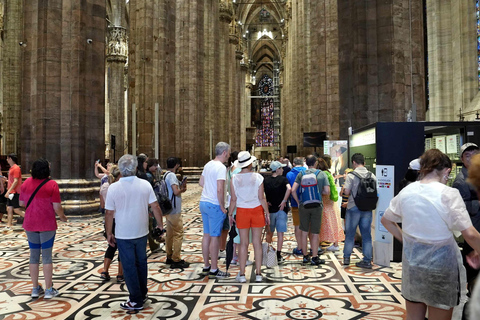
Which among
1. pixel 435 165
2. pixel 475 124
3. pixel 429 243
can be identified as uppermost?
pixel 475 124


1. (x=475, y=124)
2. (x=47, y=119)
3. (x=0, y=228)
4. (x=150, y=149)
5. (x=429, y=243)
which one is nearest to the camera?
(x=429, y=243)

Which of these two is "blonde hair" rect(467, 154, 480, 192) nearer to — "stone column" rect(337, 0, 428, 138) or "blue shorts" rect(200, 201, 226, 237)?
"blue shorts" rect(200, 201, 226, 237)

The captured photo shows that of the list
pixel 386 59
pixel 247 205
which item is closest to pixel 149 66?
pixel 386 59

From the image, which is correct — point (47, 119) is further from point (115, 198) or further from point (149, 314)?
point (149, 314)

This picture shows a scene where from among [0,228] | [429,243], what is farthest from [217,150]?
[0,228]

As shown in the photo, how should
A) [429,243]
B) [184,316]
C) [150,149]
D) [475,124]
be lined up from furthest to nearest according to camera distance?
[150,149] < [475,124] < [184,316] < [429,243]

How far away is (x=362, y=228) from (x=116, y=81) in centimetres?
2661

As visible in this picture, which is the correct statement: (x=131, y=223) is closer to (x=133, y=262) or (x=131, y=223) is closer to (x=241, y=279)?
(x=133, y=262)

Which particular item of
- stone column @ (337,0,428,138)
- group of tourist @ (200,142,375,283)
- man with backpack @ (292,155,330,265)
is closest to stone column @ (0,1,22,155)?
stone column @ (337,0,428,138)

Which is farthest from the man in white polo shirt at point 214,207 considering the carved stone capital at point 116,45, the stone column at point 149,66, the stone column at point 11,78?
the carved stone capital at point 116,45

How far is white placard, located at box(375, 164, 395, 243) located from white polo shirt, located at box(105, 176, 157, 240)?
355 centimetres

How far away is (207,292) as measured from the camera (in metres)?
4.55

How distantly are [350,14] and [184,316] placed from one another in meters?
7.87

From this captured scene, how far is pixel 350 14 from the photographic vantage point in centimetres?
904
